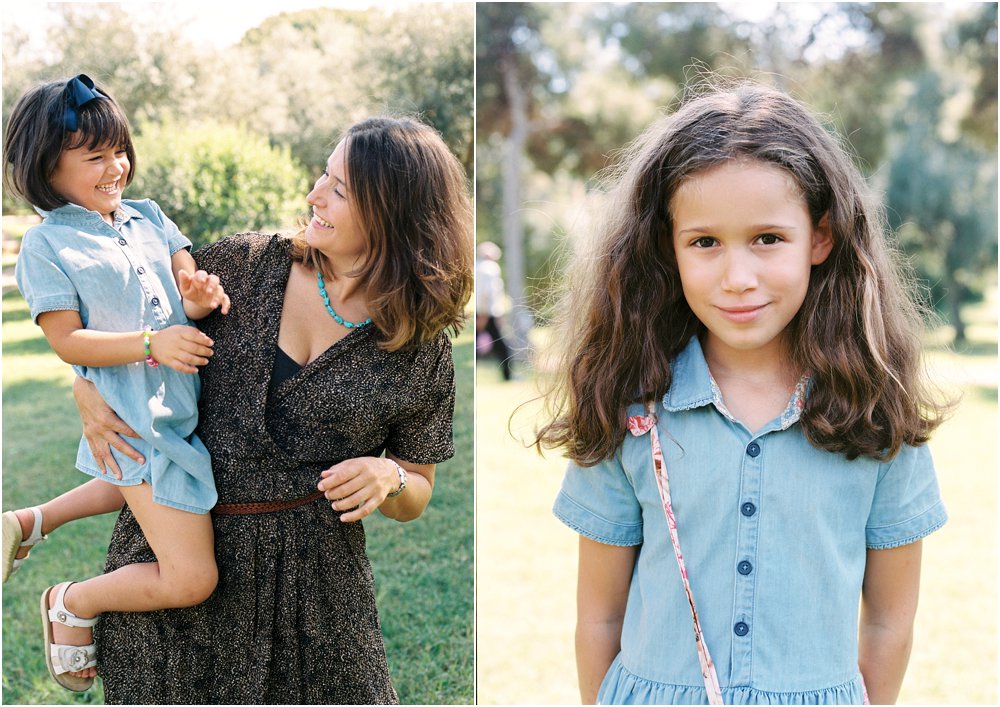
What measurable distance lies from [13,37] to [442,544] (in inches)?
96.6

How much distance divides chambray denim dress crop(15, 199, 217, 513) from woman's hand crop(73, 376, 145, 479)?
0.06 feet

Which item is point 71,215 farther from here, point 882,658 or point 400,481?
point 882,658

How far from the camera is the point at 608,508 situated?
1.98 m

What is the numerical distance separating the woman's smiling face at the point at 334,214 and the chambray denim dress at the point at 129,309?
1.26ft

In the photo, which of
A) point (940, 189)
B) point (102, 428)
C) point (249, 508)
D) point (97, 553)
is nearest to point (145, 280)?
point (102, 428)

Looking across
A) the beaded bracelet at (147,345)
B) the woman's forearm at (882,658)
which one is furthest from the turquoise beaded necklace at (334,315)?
the woman's forearm at (882,658)

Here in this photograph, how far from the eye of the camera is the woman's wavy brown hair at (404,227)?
2.20 metres

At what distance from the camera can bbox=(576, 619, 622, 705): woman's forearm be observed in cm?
205

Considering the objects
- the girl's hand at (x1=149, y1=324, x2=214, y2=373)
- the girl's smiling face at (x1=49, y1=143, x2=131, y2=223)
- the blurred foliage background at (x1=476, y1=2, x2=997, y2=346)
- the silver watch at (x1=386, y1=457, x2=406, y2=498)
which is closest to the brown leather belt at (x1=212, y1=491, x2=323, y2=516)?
the silver watch at (x1=386, y1=457, x2=406, y2=498)

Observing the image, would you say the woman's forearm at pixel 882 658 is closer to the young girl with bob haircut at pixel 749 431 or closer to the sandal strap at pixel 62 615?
the young girl with bob haircut at pixel 749 431

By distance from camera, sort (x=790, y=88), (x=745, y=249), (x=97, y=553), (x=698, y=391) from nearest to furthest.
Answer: (x=745, y=249) → (x=698, y=391) → (x=97, y=553) → (x=790, y=88)

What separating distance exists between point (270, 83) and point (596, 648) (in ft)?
9.32

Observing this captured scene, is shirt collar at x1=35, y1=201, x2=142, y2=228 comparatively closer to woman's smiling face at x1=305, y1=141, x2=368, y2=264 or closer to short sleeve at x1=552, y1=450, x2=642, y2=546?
woman's smiling face at x1=305, y1=141, x2=368, y2=264

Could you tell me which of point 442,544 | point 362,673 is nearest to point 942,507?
point 362,673
